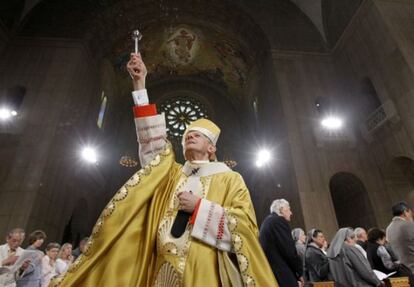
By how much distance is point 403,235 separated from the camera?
3.36m

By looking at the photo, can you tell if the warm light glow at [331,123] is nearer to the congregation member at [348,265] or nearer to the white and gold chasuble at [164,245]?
Answer: the congregation member at [348,265]

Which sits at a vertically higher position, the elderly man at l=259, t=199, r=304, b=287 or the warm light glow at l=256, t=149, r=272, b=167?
the warm light glow at l=256, t=149, r=272, b=167

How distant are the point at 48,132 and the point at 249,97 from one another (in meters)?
9.57

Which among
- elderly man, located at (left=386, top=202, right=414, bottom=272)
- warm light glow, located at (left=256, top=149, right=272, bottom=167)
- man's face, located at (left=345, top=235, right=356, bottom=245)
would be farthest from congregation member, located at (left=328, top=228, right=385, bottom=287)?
warm light glow, located at (left=256, top=149, right=272, bottom=167)

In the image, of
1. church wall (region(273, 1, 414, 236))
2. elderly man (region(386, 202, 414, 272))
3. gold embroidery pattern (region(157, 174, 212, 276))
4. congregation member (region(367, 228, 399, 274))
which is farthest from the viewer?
church wall (region(273, 1, 414, 236))

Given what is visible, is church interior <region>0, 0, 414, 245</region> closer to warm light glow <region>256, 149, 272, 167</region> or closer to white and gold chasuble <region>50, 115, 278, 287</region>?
warm light glow <region>256, 149, 272, 167</region>

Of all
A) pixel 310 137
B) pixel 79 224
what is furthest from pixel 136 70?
pixel 79 224

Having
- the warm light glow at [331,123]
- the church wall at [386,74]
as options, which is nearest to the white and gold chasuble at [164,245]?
the church wall at [386,74]

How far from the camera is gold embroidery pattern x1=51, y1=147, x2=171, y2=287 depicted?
4.25 ft

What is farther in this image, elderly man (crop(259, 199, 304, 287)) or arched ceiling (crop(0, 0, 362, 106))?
arched ceiling (crop(0, 0, 362, 106))

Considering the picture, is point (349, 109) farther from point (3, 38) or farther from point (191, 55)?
point (3, 38)

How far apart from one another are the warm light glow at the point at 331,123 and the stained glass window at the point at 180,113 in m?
7.81

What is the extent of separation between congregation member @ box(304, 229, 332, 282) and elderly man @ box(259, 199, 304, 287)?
81 centimetres

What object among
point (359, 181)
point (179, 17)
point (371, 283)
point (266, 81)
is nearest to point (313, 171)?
point (359, 181)
